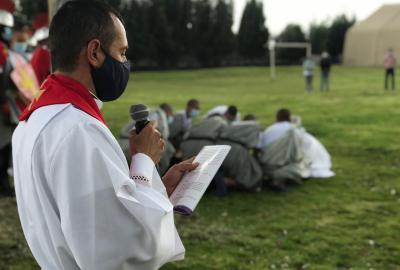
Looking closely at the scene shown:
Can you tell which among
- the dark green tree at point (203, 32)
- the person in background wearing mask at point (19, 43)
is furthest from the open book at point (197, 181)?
the dark green tree at point (203, 32)

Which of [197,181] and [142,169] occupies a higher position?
[142,169]

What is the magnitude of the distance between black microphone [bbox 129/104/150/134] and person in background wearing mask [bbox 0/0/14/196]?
5.09 metres

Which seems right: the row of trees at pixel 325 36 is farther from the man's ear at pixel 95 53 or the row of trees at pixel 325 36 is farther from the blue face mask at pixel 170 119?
the man's ear at pixel 95 53

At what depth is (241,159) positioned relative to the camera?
721 centimetres

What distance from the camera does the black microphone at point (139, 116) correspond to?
184cm

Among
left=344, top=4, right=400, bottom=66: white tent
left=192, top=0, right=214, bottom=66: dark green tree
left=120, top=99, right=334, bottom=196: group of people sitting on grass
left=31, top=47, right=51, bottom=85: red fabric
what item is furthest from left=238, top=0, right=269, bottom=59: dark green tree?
left=31, top=47, right=51, bottom=85: red fabric

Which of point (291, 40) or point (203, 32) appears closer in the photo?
point (203, 32)

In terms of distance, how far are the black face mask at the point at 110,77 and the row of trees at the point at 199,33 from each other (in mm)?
43229

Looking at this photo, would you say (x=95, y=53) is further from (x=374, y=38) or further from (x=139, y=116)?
(x=374, y=38)

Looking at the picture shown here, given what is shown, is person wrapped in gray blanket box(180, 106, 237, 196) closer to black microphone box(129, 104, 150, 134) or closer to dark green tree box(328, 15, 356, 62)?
black microphone box(129, 104, 150, 134)

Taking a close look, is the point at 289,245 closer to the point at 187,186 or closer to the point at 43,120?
the point at 187,186

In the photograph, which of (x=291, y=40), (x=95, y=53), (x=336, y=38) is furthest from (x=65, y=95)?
(x=336, y=38)

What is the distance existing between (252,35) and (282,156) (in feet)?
165

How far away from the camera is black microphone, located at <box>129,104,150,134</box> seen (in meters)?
1.84
